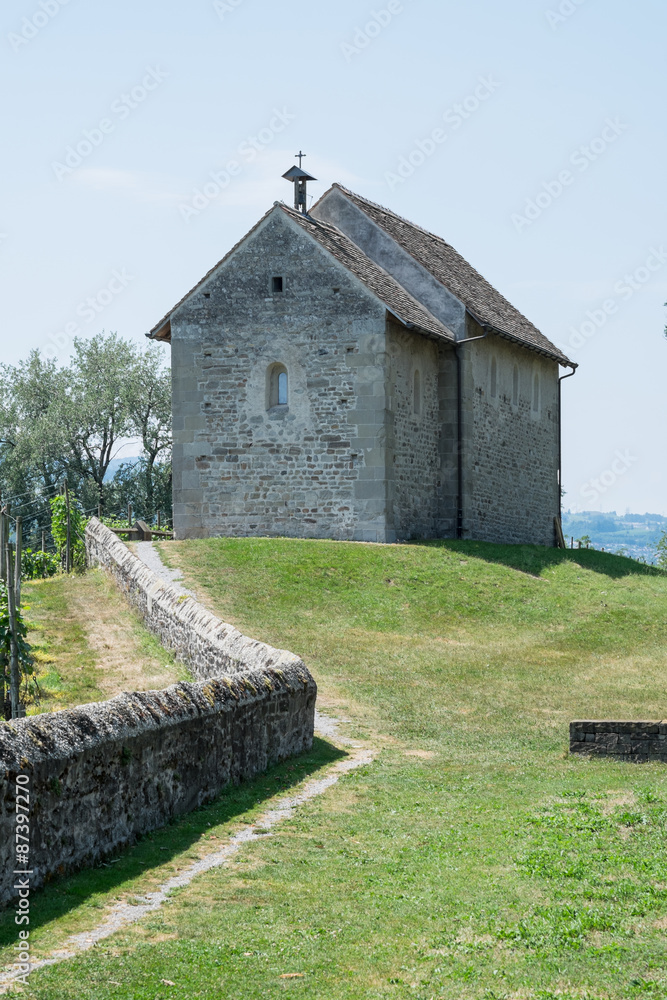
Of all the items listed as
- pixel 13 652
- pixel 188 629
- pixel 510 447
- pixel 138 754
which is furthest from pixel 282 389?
pixel 138 754

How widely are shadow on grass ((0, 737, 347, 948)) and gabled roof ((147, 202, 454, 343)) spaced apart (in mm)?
17671

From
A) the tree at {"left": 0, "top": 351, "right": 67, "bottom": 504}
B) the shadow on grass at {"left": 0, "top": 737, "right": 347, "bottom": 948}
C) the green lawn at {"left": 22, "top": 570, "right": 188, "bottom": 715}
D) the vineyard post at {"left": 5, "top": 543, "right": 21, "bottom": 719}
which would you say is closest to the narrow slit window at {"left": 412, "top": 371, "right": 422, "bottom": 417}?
the green lawn at {"left": 22, "top": 570, "right": 188, "bottom": 715}

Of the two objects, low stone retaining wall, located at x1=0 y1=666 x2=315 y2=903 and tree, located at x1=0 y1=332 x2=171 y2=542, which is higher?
tree, located at x1=0 y1=332 x2=171 y2=542

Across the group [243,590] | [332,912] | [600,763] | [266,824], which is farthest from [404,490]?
[332,912]

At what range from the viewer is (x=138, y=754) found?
9.34 meters

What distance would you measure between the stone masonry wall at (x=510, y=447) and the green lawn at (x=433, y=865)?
12.8 meters

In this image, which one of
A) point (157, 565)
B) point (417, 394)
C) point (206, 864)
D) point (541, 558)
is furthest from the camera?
point (417, 394)

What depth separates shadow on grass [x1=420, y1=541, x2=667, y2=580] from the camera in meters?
28.3

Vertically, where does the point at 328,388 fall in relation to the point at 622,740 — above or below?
above

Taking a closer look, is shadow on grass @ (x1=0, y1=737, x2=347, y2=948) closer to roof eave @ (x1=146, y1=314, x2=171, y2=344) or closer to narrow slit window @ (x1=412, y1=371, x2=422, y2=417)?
narrow slit window @ (x1=412, y1=371, x2=422, y2=417)

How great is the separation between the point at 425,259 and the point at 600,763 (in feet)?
75.6

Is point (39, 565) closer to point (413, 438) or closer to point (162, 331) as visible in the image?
point (162, 331)

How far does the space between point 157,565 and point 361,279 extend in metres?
8.64

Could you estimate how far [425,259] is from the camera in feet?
111
